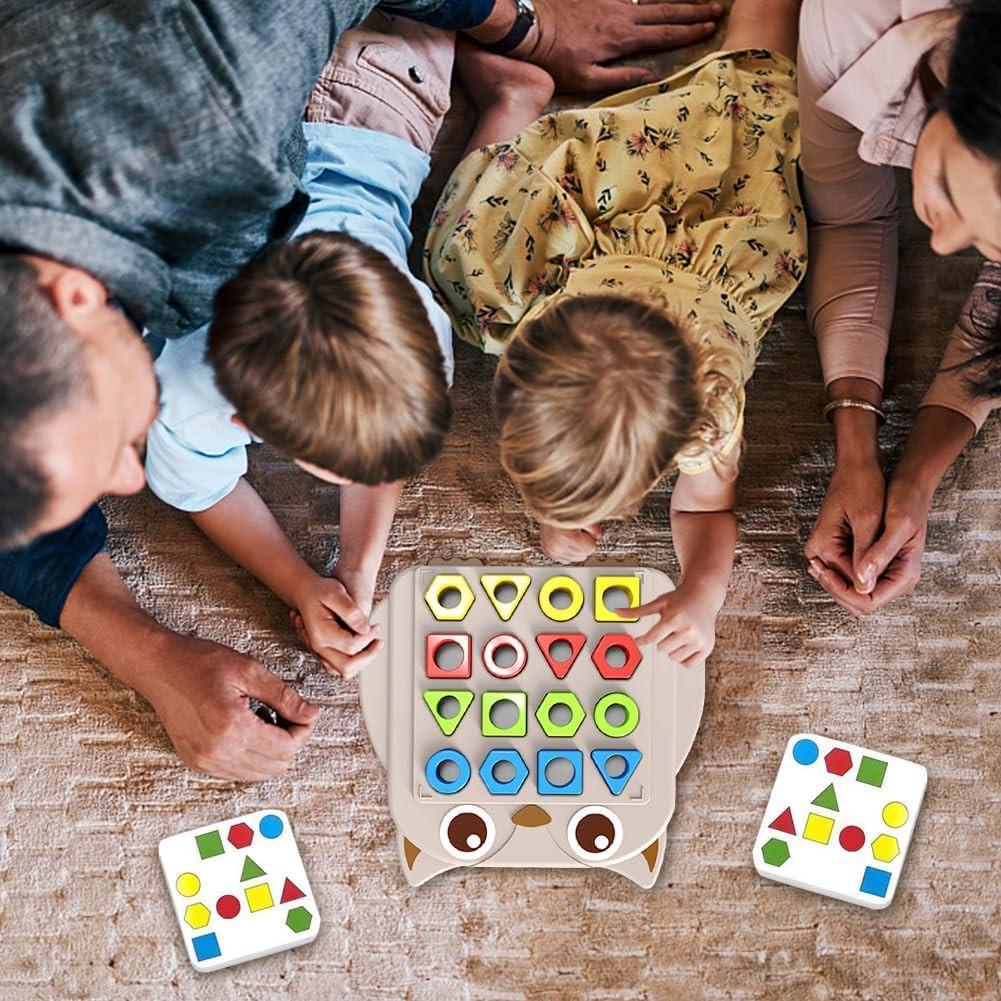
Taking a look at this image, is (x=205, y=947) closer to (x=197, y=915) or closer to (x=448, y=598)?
(x=197, y=915)

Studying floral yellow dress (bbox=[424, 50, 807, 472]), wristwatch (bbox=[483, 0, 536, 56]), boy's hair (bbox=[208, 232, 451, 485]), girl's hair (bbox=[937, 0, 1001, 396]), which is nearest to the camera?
girl's hair (bbox=[937, 0, 1001, 396])

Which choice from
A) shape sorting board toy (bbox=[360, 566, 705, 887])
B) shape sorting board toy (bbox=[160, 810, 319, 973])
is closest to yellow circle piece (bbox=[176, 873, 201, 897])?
shape sorting board toy (bbox=[160, 810, 319, 973])

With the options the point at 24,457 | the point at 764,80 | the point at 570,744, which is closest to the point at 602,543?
the point at 570,744

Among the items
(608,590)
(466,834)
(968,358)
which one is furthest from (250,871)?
(968,358)

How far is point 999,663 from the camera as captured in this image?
3.35 feet

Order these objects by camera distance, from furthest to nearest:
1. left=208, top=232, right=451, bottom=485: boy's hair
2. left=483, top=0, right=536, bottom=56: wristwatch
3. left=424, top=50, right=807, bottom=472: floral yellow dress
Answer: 1. left=483, top=0, right=536, bottom=56: wristwatch
2. left=424, top=50, right=807, bottom=472: floral yellow dress
3. left=208, top=232, right=451, bottom=485: boy's hair

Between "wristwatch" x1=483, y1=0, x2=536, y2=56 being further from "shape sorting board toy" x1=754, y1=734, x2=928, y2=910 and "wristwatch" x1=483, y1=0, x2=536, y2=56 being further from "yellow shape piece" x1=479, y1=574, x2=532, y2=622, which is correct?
"shape sorting board toy" x1=754, y1=734, x2=928, y2=910

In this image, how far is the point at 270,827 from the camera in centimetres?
99

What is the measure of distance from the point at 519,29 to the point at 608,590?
55 centimetres

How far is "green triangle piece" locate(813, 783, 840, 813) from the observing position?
3.24 ft

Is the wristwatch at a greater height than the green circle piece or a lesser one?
greater

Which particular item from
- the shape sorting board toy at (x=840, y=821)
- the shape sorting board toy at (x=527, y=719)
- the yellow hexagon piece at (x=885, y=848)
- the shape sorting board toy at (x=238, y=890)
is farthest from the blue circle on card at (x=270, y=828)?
the yellow hexagon piece at (x=885, y=848)

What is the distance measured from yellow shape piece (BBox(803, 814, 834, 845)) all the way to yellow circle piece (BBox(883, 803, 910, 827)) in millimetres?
51

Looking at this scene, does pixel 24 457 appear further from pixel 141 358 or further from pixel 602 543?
pixel 602 543
